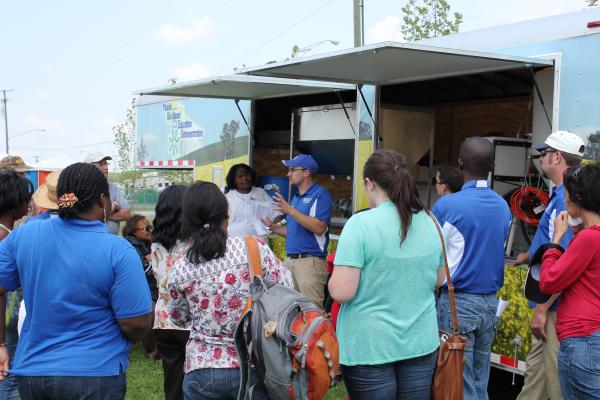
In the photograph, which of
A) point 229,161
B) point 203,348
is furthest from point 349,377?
point 229,161

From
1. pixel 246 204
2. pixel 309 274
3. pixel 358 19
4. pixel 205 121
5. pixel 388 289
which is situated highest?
pixel 358 19

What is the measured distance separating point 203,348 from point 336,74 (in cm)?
324

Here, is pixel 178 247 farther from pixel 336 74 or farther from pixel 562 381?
pixel 336 74

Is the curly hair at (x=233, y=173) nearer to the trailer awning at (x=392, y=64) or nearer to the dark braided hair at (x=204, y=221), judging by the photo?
the trailer awning at (x=392, y=64)

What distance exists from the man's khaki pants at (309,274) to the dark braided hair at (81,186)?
3392 mm

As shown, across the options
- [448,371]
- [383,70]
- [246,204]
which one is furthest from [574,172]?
[246,204]

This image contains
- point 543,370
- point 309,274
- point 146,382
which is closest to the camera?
point 543,370

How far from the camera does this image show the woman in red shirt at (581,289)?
2.74m

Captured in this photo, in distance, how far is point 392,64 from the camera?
15.9 feet

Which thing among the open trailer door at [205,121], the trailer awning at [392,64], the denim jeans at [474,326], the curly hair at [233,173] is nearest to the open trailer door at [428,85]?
the trailer awning at [392,64]

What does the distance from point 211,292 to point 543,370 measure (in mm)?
2254

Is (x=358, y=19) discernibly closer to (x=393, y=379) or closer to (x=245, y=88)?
(x=245, y=88)

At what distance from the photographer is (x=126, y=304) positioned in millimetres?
2430

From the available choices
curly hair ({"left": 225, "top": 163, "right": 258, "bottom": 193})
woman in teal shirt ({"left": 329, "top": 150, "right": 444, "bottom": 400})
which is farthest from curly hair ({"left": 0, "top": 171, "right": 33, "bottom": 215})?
curly hair ({"left": 225, "top": 163, "right": 258, "bottom": 193})
